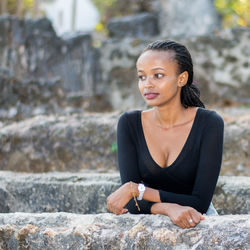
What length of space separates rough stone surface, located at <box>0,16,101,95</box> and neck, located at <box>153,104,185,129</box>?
555cm

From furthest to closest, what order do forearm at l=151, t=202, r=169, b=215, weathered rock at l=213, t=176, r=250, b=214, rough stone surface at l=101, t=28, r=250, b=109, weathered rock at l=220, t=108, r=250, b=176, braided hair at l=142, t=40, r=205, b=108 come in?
rough stone surface at l=101, t=28, r=250, b=109
weathered rock at l=220, t=108, r=250, b=176
weathered rock at l=213, t=176, r=250, b=214
braided hair at l=142, t=40, r=205, b=108
forearm at l=151, t=202, r=169, b=215

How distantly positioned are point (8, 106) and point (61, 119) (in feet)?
3.82

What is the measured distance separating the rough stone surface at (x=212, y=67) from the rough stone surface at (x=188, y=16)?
2.83 m

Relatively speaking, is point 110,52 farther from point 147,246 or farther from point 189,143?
point 147,246

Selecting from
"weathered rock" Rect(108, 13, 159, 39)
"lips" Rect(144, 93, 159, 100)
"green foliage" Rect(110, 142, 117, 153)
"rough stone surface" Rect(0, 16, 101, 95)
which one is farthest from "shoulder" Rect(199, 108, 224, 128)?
"weathered rock" Rect(108, 13, 159, 39)

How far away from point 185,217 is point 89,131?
2.79m

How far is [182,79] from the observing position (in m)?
2.13

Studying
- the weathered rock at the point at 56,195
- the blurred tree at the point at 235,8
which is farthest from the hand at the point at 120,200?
the blurred tree at the point at 235,8

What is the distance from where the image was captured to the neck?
218cm

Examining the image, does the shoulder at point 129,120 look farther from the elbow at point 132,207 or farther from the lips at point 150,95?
the elbow at point 132,207

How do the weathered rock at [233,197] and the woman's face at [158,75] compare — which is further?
the weathered rock at [233,197]

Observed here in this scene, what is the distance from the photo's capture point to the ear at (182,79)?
2.11 meters

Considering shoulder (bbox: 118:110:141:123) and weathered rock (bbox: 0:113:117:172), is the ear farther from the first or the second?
weathered rock (bbox: 0:113:117:172)

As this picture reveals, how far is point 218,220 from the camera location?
5.48 ft
